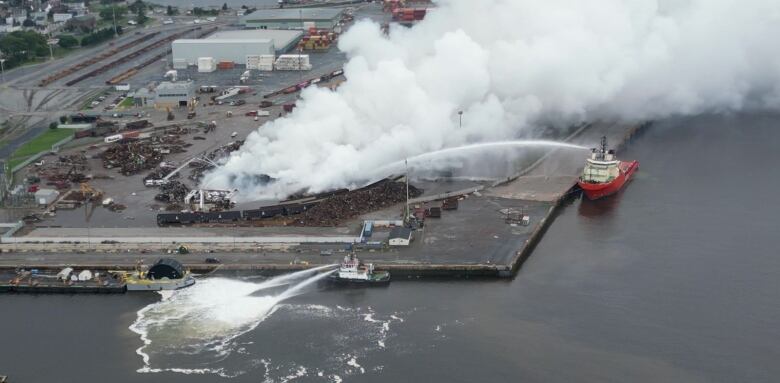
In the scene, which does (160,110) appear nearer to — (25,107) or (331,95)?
(25,107)

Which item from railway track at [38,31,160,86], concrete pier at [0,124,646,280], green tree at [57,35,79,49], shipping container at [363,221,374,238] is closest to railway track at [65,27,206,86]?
railway track at [38,31,160,86]

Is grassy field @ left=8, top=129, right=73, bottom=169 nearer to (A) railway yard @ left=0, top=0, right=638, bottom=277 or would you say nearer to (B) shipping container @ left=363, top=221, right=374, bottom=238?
(A) railway yard @ left=0, top=0, right=638, bottom=277

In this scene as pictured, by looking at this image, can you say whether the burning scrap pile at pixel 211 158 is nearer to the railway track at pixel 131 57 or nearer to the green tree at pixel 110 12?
the railway track at pixel 131 57

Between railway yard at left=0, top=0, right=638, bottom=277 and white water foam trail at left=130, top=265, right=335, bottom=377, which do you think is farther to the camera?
railway yard at left=0, top=0, right=638, bottom=277

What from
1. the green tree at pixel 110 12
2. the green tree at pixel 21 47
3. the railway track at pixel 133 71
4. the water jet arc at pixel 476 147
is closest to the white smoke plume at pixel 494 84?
the water jet arc at pixel 476 147

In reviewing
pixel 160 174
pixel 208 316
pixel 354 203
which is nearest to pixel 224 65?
pixel 160 174

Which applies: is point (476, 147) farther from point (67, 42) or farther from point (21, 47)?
point (67, 42)
